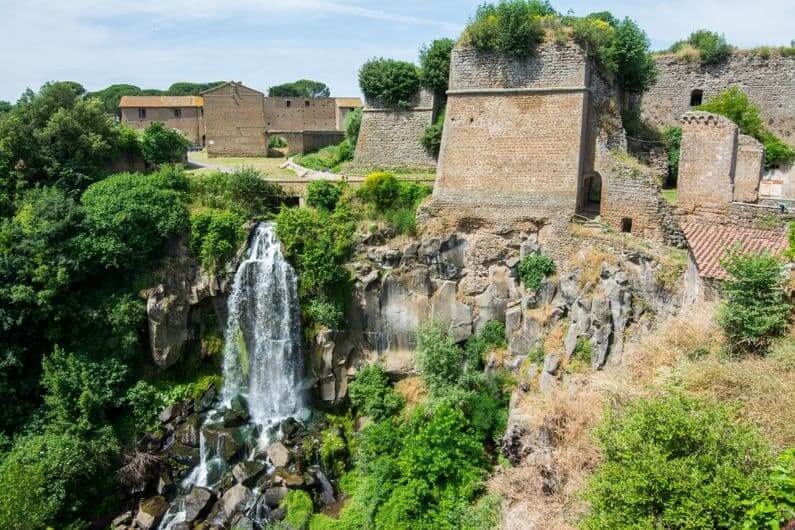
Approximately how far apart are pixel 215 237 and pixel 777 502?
1531cm

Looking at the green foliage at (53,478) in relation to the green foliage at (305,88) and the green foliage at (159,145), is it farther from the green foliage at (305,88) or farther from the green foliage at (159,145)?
the green foliage at (305,88)

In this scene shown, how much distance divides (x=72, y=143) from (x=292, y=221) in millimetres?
8223

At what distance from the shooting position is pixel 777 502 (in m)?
6.16

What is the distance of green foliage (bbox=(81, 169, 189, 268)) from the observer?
17.1 metres

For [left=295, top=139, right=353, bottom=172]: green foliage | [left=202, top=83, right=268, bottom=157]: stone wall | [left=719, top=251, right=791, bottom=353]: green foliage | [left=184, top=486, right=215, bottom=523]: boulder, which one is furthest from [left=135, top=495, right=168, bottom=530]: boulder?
[left=202, top=83, right=268, bottom=157]: stone wall

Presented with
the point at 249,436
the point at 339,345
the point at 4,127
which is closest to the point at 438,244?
the point at 339,345

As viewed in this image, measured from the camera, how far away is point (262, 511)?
46.8 ft

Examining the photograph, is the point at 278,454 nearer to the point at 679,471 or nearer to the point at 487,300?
the point at 487,300

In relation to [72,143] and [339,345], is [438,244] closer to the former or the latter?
[339,345]

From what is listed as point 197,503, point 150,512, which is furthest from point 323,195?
point 150,512

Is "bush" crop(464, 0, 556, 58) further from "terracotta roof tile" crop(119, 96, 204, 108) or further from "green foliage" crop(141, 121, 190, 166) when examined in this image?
"terracotta roof tile" crop(119, 96, 204, 108)

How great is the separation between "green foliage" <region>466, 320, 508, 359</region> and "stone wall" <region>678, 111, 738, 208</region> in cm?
585

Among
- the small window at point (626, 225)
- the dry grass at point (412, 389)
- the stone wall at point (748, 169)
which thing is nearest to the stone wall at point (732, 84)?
the stone wall at point (748, 169)

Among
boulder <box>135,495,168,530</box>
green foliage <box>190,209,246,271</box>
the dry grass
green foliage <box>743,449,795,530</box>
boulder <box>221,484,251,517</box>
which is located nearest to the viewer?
green foliage <box>743,449,795,530</box>
